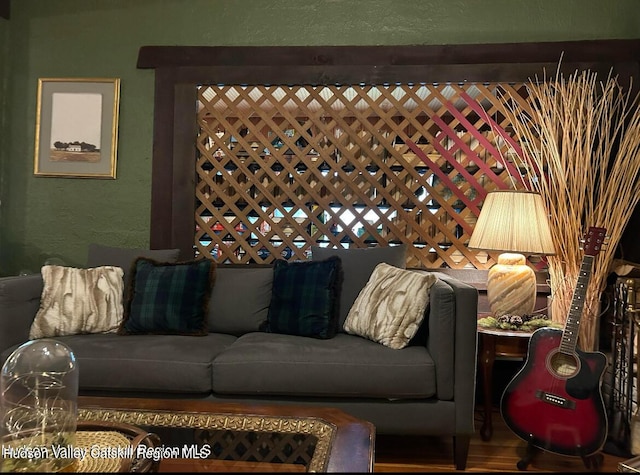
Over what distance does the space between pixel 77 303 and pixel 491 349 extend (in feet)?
5.89

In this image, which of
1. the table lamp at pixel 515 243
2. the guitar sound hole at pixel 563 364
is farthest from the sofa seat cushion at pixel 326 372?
the table lamp at pixel 515 243

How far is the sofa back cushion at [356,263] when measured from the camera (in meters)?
2.62

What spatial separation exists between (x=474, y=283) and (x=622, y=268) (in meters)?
0.69

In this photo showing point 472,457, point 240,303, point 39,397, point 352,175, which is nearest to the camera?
point 39,397

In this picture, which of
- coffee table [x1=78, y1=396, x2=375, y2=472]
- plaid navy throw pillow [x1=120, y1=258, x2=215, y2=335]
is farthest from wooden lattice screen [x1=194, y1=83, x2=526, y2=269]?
coffee table [x1=78, y1=396, x2=375, y2=472]

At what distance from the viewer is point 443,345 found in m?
2.16

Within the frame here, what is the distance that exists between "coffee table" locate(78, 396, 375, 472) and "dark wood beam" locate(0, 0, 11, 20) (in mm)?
2548

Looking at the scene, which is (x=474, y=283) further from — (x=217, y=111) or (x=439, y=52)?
(x=217, y=111)

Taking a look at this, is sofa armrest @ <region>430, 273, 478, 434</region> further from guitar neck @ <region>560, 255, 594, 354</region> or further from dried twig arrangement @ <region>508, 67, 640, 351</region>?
dried twig arrangement @ <region>508, 67, 640, 351</region>

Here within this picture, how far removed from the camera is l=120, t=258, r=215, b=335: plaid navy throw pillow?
8.18 feet

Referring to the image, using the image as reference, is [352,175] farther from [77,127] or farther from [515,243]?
[77,127]

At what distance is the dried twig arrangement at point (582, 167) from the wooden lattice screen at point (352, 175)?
20 centimetres

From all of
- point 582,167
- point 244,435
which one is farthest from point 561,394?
point 244,435

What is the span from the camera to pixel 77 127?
320 cm
